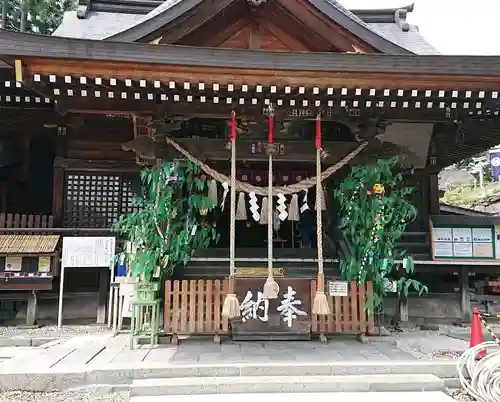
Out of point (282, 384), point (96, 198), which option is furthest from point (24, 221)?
point (282, 384)

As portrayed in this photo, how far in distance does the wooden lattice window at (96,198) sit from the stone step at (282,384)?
428 centimetres

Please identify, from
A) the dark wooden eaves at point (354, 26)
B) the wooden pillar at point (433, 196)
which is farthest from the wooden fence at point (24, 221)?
the wooden pillar at point (433, 196)

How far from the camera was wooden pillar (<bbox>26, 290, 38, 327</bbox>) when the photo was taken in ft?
24.3

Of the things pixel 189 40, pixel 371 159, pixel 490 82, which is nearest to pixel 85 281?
pixel 189 40

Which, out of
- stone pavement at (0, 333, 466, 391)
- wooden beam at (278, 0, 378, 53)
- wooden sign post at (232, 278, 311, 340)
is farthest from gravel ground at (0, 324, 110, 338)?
wooden beam at (278, 0, 378, 53)

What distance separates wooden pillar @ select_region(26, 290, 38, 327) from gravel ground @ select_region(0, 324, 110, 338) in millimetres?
208

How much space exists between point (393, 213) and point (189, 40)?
4.63 meters

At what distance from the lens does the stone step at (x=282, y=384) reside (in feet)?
13.9

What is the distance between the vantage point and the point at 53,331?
23.2 feet

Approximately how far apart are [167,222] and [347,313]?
2977 millimetres

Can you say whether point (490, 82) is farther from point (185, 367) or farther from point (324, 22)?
point (185, 367)

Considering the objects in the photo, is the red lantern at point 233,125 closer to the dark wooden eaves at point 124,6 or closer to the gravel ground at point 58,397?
the gravel ground at point 58,397

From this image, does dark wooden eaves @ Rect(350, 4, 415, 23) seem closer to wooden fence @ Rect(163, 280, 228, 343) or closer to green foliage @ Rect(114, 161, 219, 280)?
green foliage @ Rect(114, 161, 219, 280)

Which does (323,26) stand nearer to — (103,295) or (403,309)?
(403,309)
